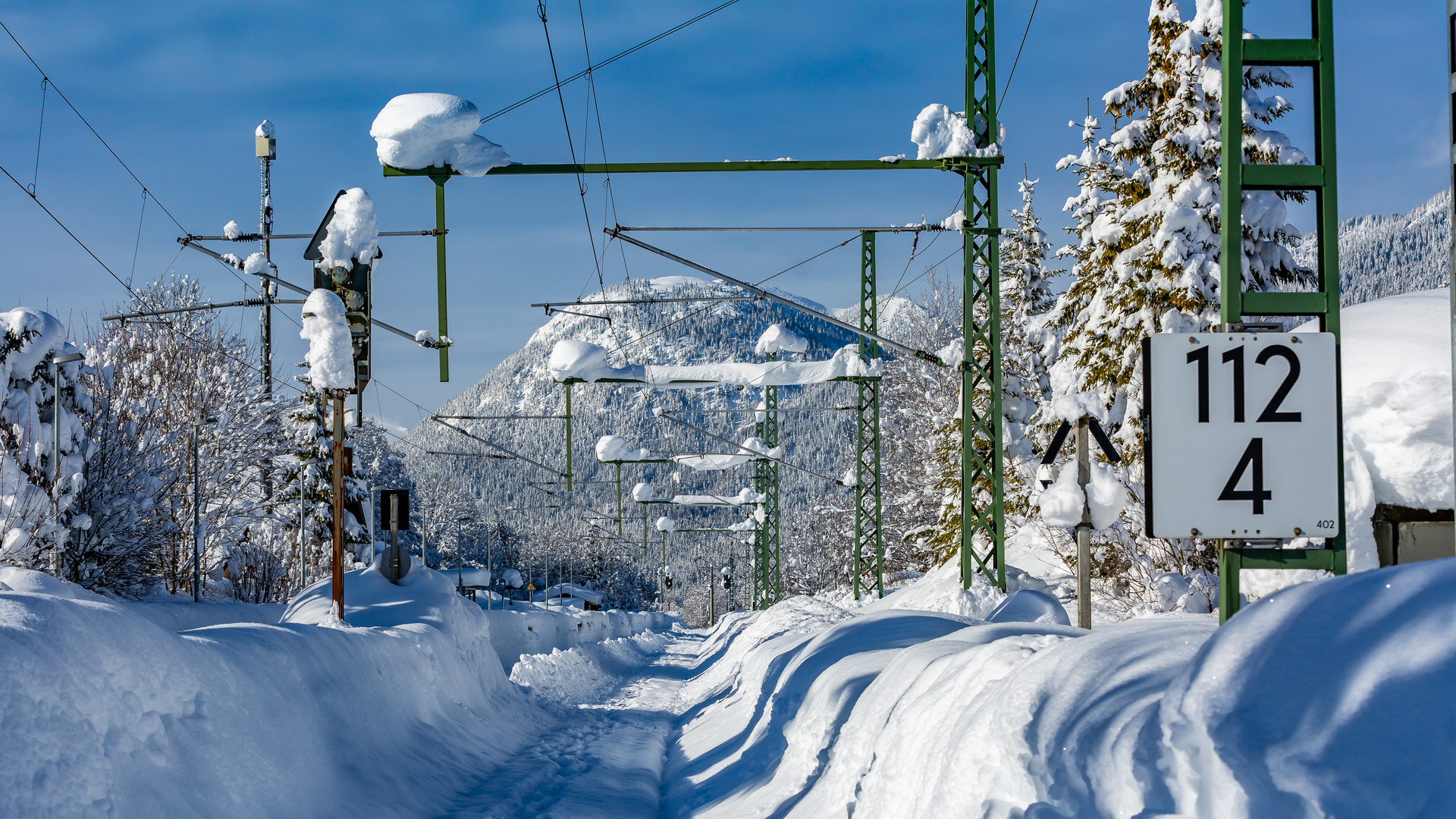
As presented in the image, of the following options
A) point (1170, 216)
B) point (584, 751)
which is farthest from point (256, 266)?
point (1170, 216)

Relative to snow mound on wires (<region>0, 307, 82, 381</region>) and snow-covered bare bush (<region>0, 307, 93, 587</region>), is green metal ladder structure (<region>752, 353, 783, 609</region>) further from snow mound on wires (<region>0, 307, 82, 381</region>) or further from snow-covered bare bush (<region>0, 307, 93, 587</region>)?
snow mound on wires (<region>0, 307, 82, 381</region>)

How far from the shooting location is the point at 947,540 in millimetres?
34438

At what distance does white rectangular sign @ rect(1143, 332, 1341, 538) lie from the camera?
181 inches

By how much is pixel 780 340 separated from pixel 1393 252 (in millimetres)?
133869

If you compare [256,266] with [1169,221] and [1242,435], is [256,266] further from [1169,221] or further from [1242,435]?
[1169,221]

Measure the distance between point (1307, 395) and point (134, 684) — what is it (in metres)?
5.59

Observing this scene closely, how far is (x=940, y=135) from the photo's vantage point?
593 inches

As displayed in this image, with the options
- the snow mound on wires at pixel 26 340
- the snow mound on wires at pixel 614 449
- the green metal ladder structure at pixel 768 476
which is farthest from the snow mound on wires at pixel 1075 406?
the snow mound on wires at pixel 614 449

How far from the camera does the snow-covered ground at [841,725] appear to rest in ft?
10.4

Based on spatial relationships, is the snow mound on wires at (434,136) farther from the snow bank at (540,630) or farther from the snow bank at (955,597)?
the snow bank at (955,597)

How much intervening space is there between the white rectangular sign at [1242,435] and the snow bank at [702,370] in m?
19.7

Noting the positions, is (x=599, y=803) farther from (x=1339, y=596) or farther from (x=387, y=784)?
(x=1339, y=596)

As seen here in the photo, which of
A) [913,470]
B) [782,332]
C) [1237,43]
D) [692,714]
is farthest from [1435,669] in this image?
[913,470]

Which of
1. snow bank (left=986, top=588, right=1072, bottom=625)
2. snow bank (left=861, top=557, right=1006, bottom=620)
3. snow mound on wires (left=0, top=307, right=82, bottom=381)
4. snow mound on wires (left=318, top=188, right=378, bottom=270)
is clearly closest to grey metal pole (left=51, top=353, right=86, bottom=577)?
snow mound on wires (left=0, top=307, right=82, bottom=381)
